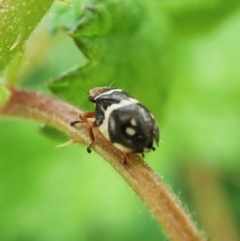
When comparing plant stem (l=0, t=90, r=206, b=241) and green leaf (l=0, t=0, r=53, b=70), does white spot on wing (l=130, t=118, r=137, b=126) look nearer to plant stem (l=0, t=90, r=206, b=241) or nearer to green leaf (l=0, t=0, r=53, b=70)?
plant stem (l=0, t=90, r=206, b=241)

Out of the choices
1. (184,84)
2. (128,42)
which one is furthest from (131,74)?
(184,84)

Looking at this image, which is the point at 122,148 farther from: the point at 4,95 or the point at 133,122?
the point at 4,95

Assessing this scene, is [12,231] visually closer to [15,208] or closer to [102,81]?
[15,208]

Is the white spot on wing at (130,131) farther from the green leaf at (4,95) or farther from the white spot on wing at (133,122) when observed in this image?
the green leaf at (4,95)

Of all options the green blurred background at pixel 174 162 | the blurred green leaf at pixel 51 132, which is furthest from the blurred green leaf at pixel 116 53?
the green blurred background at pixel 174 162

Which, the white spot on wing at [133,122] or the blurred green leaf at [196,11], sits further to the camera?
the blurred green leaf at [196,11]
